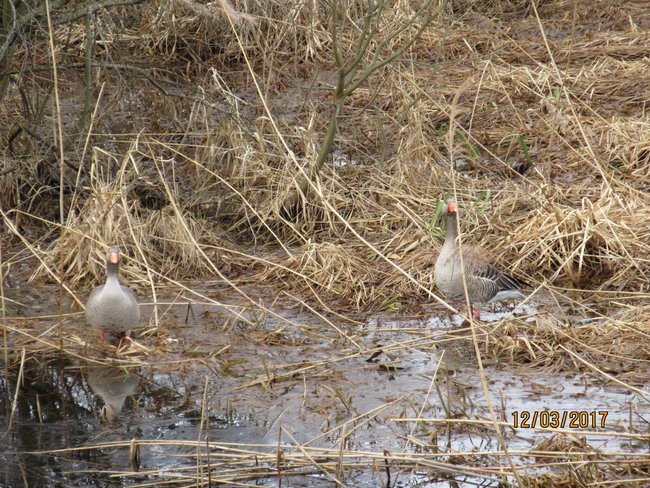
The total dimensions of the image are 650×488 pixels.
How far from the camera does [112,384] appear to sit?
6121 mm

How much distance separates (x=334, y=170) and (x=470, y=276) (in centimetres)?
292

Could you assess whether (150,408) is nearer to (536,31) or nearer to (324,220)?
(324,220)

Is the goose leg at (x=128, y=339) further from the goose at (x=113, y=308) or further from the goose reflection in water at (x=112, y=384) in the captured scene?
the goose reflection in water at (x=112, y=384)

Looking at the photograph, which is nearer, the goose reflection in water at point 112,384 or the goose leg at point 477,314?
the goose reflection in water at point 112,384

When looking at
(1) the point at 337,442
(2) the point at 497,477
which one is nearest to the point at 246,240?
(1) the point at 337,442

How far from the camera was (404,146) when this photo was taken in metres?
9.48

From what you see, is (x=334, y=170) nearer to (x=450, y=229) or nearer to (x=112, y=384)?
(x=450, y=229)

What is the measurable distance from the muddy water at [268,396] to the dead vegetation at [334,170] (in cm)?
25

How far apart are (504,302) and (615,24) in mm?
6655

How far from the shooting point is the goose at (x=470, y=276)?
679 cm

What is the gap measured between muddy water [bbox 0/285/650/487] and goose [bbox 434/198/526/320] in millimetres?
243

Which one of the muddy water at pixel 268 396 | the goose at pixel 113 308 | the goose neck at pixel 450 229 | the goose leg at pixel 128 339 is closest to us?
the muddy water at pixel 268 396

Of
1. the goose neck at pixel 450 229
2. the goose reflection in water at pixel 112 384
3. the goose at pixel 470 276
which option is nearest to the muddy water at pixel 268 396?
the goose reflection in water at pixel 112 384
